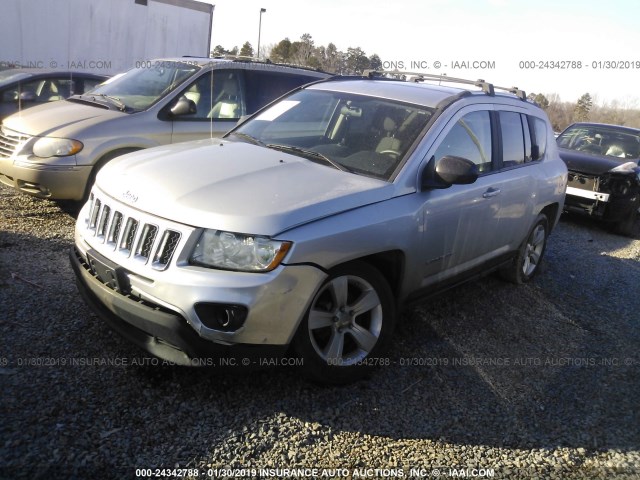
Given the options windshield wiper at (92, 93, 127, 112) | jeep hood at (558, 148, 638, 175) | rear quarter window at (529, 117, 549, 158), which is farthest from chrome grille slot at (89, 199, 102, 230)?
jeep hood at (558, 148, 638, 175)

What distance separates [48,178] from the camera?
5328 millimetres

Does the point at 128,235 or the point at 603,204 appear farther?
the point at 603,204

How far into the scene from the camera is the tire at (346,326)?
120 inches

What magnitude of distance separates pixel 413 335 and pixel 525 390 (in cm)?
87

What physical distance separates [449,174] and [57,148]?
12.9 feet

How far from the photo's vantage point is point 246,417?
293 centimetres

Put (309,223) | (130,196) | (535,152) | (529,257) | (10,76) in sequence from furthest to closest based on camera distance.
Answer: (10,76) < (529,257) < (535,152) < (130,196) < (309,223)

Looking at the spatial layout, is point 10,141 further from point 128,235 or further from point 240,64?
point 128,235

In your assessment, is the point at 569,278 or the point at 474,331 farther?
the point at 569,278

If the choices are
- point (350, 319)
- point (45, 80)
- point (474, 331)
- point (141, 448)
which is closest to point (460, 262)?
point (474, 331)

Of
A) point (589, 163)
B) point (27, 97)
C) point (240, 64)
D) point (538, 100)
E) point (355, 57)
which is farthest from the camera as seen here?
Result: point (355, 57)

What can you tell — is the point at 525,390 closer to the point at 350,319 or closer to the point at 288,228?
the point at 350,319

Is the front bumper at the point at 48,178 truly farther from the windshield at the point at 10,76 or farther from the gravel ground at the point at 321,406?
the windshield at the point at 10,76

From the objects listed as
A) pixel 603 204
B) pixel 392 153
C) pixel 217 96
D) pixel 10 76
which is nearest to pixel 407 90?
pixel 392 153
